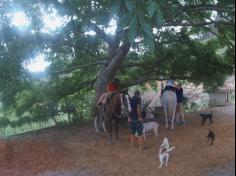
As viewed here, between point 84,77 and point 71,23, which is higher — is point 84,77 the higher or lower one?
the lower one

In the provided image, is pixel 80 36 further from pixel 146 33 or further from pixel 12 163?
pixel 146 33

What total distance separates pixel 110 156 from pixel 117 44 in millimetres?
4421

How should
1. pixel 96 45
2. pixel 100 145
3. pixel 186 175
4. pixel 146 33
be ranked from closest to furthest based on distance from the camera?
pixel 146 33 < pixel 186 175 < pixel 100 145 < pixel 96 45

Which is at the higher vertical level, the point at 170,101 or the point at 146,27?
the point at 146,27

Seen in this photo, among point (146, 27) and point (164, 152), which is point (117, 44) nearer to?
point (164, 152)

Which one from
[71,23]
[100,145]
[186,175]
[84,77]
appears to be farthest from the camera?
[84,77]

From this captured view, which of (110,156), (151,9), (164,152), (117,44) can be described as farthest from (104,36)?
(151,9)

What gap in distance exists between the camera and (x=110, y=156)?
10.8 metres

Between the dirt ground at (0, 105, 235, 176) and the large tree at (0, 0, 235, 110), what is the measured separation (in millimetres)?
1799

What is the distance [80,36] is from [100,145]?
3093mm

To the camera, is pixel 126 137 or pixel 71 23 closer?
pixel 71 23

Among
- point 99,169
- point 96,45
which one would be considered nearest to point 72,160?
point 99,169

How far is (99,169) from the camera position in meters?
9.69

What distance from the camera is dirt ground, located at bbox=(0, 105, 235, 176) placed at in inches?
377
